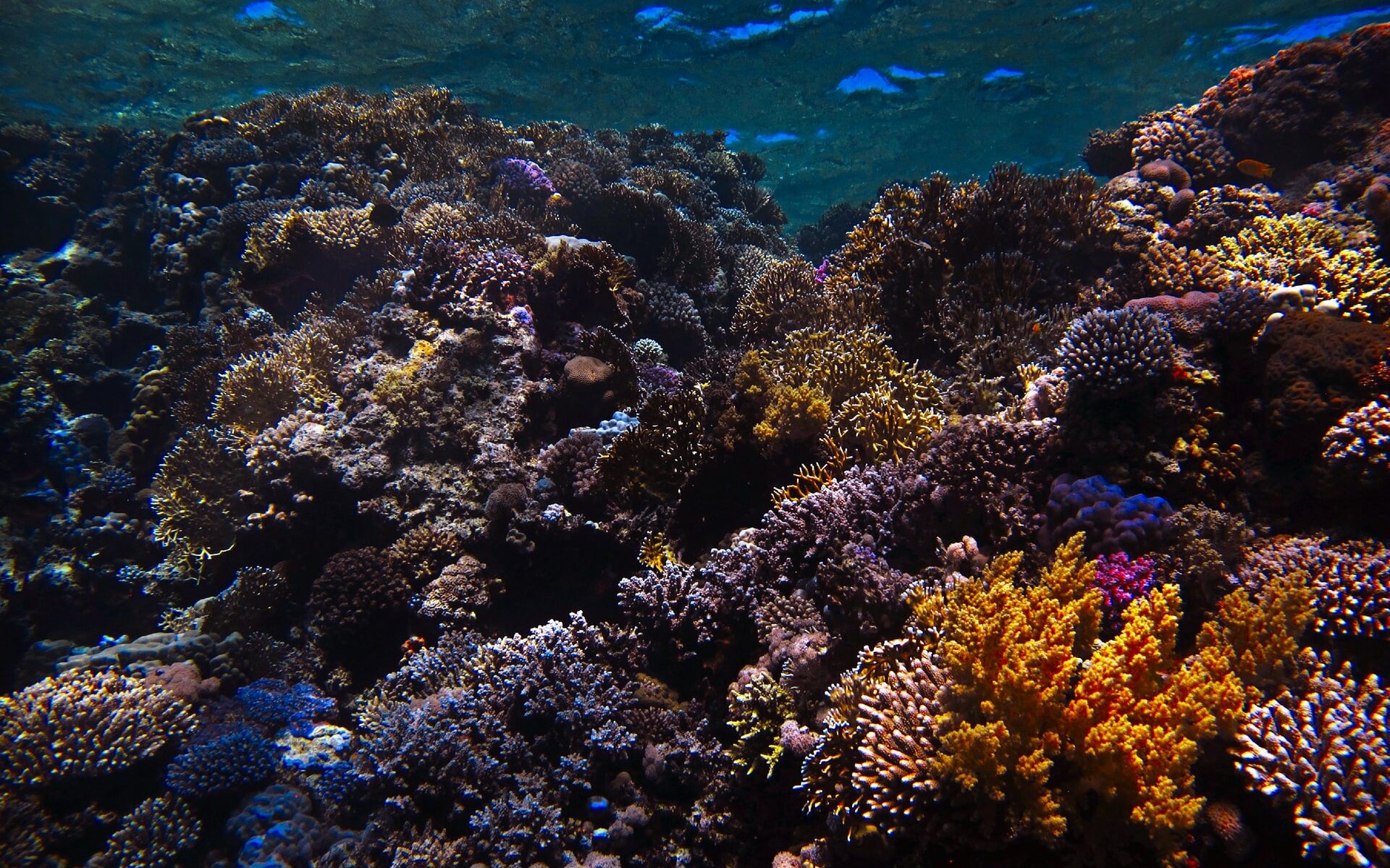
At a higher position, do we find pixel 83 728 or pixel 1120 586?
pixel 1120 586

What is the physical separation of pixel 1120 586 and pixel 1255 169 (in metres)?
7.79

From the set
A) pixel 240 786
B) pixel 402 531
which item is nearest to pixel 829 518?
pixel 402 531

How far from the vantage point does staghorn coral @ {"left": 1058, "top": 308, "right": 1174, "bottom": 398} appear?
385cm

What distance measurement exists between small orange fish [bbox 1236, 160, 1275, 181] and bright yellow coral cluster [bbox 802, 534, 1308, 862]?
24.9ft

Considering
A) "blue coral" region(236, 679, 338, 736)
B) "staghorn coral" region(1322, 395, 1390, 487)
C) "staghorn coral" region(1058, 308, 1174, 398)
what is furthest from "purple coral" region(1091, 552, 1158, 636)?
"blue coral" region(236, 679, 338, 736)

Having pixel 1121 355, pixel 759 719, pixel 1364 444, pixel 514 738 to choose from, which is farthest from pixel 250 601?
pixel 1364 444

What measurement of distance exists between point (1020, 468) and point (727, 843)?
3.18m

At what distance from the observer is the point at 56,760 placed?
17.1 ft

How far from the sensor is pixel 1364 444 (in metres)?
3.38

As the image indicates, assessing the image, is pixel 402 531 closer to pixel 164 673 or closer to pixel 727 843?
pixel 164 673

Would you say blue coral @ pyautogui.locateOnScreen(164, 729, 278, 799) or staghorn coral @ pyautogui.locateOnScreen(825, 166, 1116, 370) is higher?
staghorn coral @ pyautogui.locateOnScreen(825, 166, 1116, 370)

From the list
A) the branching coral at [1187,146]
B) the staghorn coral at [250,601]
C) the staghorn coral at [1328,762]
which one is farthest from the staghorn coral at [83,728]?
the branching coral at [1187,146]

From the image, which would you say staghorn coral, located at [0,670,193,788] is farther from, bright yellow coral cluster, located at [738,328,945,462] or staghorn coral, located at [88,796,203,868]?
bright yellow coral cluster, located at [738,328,945,462]

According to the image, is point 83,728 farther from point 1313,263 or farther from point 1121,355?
point 1313,263
